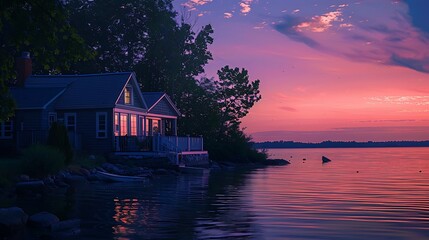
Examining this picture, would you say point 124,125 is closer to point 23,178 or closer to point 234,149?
point 23,178

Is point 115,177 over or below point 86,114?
below

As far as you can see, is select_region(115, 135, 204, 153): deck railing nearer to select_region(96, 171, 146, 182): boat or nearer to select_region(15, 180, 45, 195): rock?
select_region(96, 171, 146, 182): boat

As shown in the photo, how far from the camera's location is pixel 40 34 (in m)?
12.7

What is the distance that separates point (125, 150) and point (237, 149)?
84.2 ft

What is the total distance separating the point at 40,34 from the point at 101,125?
91.5ft

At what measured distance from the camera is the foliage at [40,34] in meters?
12.3

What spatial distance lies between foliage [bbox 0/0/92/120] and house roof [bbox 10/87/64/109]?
2587cm

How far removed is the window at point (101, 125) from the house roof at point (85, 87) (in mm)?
805

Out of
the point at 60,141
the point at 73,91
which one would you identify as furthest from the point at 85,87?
the point at 60,141

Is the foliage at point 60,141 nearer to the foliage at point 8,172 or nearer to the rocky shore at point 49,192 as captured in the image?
the rocky shore at point 49,192

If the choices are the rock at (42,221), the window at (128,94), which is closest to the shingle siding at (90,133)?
the window at (128,94)

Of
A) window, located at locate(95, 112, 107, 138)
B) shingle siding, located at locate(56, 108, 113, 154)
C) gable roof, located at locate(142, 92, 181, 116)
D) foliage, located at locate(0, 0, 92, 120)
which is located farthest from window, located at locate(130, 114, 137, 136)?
foliage, located at locate(0, 0, 92, 120)

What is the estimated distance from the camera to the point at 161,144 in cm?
4094

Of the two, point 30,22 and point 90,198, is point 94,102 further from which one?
point 30,22
